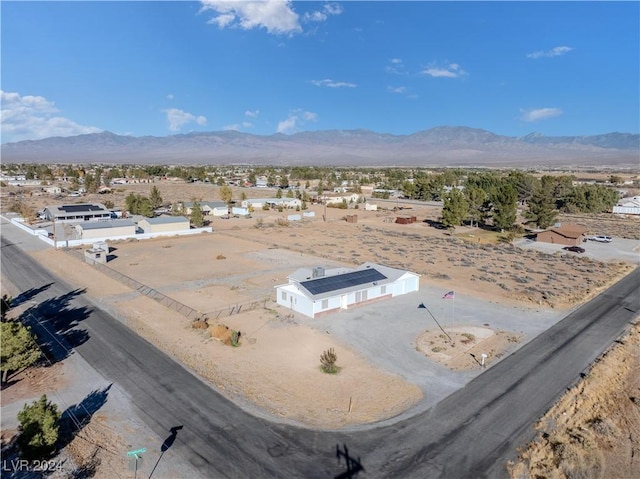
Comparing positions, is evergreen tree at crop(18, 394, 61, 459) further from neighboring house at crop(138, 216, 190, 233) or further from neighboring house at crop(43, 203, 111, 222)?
neighboring house at crop(43, 203, 111, 222)

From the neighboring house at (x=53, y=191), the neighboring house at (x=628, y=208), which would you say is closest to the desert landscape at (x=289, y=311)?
the neighboring house at (x=628, y=208)

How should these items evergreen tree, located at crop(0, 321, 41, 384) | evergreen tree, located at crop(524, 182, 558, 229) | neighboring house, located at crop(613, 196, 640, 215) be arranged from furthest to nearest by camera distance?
neighboring house, located at crop(613, 196, 640, 215) < evergreen tree, located at crop(524, 182, 558, 229) < evergreen tree, located at crop(0, 321, 41, 384)

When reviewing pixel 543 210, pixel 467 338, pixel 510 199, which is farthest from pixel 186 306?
pixel 543 210

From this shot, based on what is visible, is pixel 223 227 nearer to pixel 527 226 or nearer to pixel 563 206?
pixel 527 226

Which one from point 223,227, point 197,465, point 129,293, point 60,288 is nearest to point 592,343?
Result: point 197,465

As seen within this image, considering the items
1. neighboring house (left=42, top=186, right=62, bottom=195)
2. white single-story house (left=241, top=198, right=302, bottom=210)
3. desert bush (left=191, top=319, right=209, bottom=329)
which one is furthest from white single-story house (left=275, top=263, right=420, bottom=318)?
neighboring house (left=42, top=186, right=62, bottom=195)

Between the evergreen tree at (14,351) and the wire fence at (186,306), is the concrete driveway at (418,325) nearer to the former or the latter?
the wire fence at (186,306)

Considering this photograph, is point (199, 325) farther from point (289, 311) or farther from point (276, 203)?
point (276, 203)

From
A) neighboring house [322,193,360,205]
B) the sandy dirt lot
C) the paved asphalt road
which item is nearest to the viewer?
the paved asphalt road
